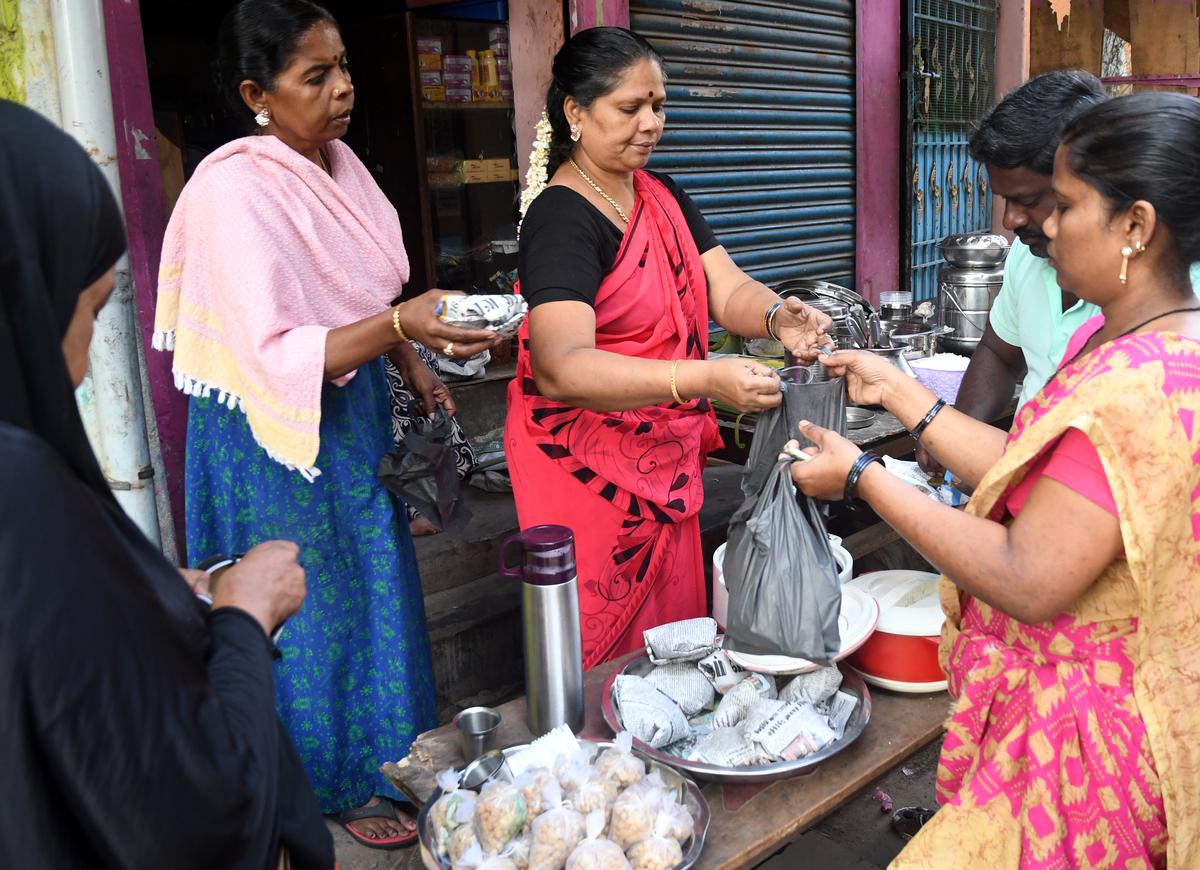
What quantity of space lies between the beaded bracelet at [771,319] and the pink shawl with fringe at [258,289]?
1093mm

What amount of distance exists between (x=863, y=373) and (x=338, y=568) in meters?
1.40

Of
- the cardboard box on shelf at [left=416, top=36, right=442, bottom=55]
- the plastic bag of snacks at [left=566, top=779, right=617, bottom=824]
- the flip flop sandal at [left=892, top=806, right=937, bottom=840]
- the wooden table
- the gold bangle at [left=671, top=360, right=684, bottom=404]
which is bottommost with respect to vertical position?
the flip flop sandal at [left=892, top=806, right=937, bottom=840]

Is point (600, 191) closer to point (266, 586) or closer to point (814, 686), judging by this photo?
point (814, 686)

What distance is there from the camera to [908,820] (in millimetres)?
3033

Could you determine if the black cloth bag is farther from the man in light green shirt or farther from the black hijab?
the black hijab

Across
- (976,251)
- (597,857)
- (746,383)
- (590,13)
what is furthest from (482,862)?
(976,251)

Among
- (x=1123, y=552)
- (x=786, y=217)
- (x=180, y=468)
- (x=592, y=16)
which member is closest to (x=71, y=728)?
(x=1123, y=552)

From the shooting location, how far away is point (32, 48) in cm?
239

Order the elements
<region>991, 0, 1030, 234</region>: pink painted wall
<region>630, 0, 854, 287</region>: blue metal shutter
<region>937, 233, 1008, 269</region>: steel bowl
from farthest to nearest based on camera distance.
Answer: <region>991, 0, 1030, 234</region>: pink painted wall → <region>630, 0, 854, 287</region>: blue metal shutter → <region>937, 233, 1008, 269</region>: steel bowl

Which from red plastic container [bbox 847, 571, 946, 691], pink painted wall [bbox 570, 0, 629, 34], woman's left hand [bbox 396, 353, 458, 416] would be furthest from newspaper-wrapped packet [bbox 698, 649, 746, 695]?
pink painted wall [bbox 570, 0, 629, 34]

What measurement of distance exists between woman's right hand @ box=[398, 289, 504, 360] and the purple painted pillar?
881 mm

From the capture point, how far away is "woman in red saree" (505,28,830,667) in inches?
90.0

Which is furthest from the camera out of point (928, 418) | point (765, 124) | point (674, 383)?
point (765, 124)

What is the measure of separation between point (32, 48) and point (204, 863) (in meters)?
2.23
